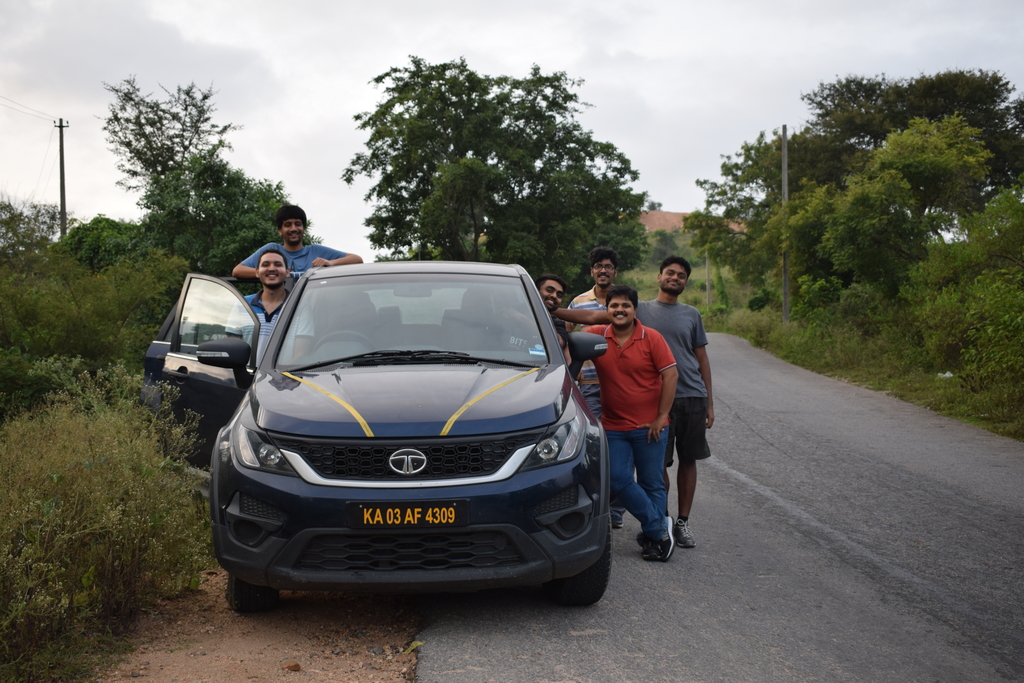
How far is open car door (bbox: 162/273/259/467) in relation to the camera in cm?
617

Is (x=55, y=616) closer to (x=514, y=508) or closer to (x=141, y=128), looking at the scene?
(x=514, y=508)

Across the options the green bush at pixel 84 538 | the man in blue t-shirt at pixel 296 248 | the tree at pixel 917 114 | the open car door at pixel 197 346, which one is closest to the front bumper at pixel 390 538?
the green bush at pixel 84 538

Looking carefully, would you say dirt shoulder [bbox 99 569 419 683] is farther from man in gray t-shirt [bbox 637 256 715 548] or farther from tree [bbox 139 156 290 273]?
tree [bbox 139 156 290 273]

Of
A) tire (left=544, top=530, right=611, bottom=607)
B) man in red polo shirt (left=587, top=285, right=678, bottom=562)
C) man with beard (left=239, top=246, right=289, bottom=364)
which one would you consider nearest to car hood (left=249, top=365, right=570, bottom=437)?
tire (left=544, top=530, right=611, bottom=607)

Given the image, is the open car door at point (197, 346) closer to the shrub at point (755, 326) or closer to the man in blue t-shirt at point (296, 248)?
the man in blue t-shirt at point (296, 248)

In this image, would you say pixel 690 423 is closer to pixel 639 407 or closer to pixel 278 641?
pixel 639 407

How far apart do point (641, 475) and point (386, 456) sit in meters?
2.29

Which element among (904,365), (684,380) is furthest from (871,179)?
(684,380)

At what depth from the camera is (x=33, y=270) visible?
1392cm

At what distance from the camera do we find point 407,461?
398 centimetres

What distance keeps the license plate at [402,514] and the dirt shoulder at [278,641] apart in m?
0.60

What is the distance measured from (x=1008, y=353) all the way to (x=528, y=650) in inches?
432

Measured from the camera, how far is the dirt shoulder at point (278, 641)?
150 inches

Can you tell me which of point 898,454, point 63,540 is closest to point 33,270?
Result: point 63,540
